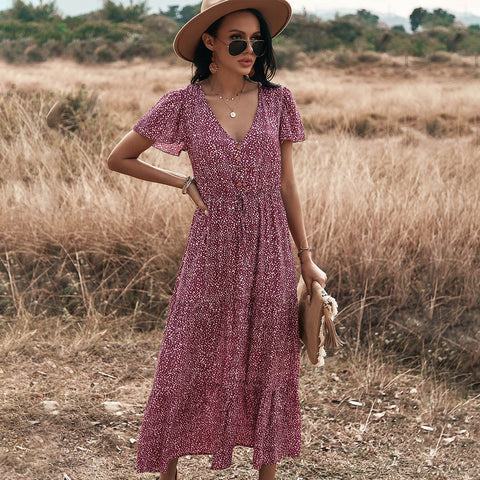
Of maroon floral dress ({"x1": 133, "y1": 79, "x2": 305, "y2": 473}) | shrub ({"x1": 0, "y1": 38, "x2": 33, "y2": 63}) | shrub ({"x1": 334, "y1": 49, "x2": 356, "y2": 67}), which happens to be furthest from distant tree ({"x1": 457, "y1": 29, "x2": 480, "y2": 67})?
maroon floral dress ({"x1": 133, "y1": 79, "x2": 305, "y2": 473})

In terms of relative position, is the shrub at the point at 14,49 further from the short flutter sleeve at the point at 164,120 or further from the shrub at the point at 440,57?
the short flutter sleeve at the point at 164,120

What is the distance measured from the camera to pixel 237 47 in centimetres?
200

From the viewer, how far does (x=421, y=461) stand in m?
2.82

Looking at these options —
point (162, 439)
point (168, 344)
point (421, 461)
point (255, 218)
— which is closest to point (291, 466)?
point (421, 461)

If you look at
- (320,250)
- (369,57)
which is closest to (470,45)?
(369,57)

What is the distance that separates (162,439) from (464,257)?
2.68 metres

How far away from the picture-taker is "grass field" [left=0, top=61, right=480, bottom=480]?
2.81 metres

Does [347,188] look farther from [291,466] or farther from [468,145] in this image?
[468,145]

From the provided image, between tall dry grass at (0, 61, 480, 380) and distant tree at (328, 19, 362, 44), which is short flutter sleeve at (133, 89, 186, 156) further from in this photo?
distant tree at (328, 19, 362, 44)

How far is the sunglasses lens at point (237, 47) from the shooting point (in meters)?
2.00

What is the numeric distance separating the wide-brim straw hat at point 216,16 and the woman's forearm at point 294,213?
0.57m

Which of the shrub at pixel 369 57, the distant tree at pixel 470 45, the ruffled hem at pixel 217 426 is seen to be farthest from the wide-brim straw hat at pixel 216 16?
the distant tree at pixel 470 45

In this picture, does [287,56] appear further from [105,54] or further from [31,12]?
[31,12]

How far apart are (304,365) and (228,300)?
5.24ft
